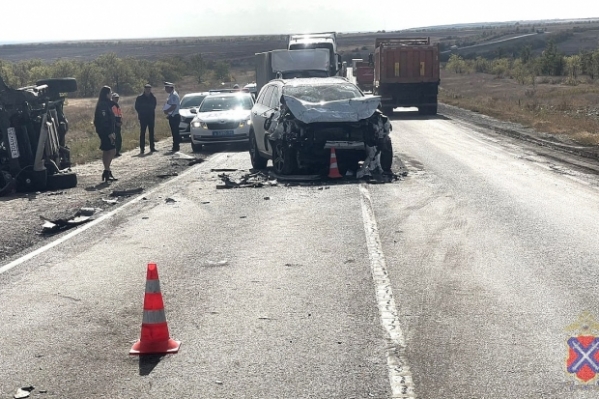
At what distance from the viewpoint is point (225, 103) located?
967 inches

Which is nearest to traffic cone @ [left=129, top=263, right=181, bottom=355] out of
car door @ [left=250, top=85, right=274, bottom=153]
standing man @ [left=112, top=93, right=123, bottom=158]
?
car door @ [left=250, top=85, right=274, bottom=153]

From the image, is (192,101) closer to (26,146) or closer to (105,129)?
(105,129)

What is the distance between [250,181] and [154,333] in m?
9.93

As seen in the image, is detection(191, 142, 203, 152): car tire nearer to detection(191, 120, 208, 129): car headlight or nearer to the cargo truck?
detection(191, 120, 208, 129): car headlight

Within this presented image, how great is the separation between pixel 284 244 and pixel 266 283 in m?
1.93

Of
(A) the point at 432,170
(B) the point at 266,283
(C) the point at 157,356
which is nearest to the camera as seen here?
(C) the point at 157,356

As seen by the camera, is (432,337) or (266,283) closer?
(432,337)

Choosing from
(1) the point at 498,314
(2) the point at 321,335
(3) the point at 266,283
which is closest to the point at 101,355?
(2) the point at 321,335

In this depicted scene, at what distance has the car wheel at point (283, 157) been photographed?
15375 millimetres

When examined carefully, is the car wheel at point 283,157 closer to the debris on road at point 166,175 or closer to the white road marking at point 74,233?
the white road marking at point 74,233

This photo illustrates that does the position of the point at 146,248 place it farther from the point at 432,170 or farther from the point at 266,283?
the point at 432,170

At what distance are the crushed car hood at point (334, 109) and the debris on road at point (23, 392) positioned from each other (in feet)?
33.6

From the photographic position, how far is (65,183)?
52.3 feet

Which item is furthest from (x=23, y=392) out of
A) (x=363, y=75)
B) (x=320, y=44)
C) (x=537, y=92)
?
(x=363, y=75)
